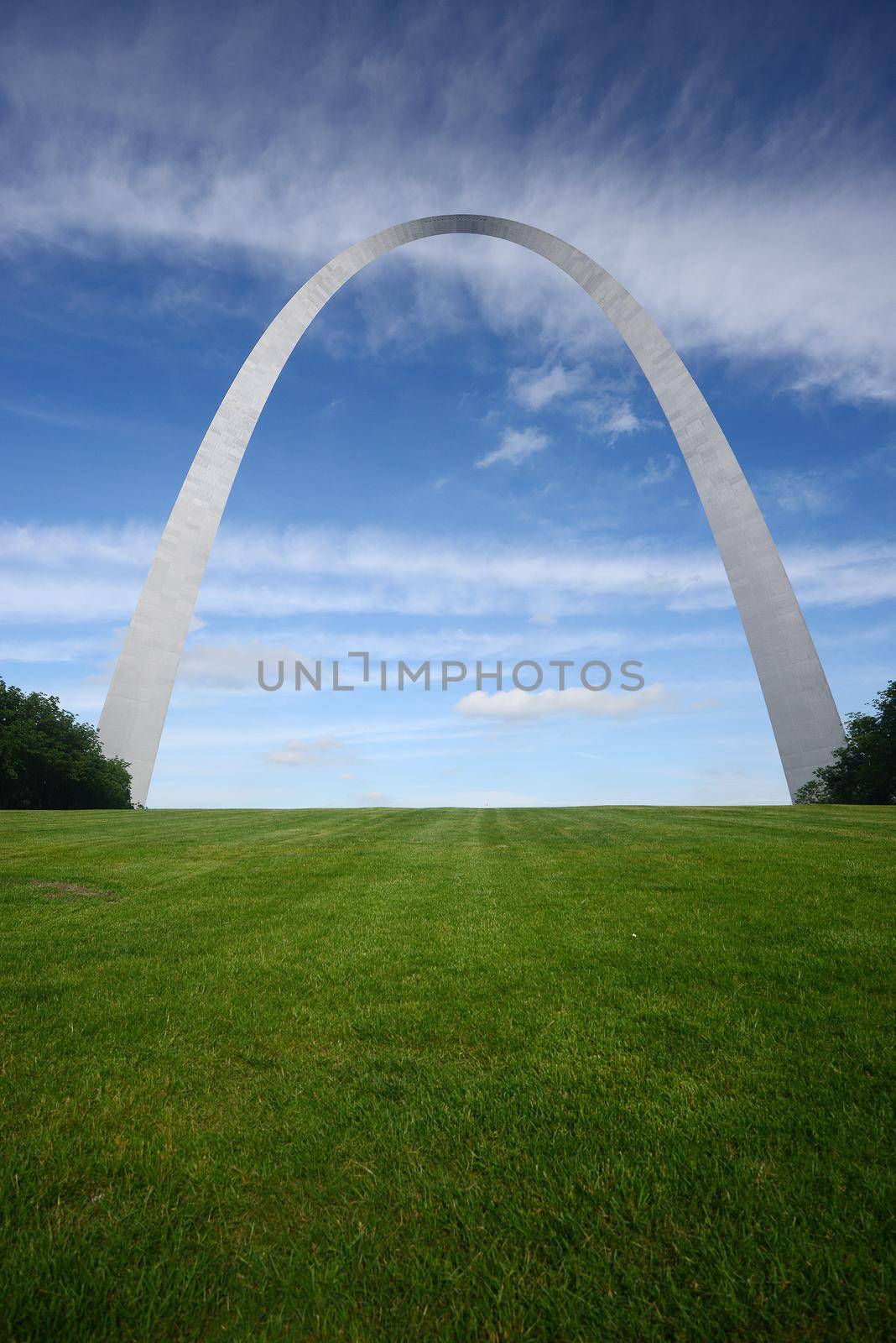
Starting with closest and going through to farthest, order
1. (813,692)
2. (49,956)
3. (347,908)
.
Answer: (49,956)
(347,908)
(813,692)

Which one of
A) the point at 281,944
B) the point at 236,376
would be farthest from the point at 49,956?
the point at 236,376

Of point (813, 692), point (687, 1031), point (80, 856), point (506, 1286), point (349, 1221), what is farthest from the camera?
point (813, 692)

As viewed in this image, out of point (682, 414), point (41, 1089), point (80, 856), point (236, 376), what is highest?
point (236, 376)

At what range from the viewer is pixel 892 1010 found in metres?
4.20

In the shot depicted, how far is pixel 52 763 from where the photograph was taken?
2588 cm

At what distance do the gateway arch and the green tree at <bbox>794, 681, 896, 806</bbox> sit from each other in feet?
4.38

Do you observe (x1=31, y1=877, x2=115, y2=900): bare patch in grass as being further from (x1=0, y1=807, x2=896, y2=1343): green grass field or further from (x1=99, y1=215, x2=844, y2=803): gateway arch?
(x1=99, y1=215, x2=844, y2=803): gateway arch

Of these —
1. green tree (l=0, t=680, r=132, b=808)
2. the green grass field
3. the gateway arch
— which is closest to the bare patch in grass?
the green grass field

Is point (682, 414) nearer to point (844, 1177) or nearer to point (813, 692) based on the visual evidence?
point (813, 692)

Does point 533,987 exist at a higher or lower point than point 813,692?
lower

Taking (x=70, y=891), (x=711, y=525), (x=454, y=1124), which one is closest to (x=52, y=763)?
(x=70, y=891)

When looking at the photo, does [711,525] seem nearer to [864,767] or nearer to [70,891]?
[864,767]

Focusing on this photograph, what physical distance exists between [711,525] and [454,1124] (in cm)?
3249

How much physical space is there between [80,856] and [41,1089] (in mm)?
9057
